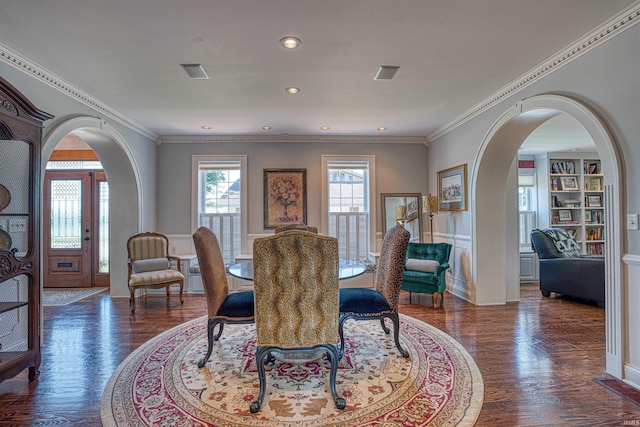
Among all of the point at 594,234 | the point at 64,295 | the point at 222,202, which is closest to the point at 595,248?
the point at 594,234

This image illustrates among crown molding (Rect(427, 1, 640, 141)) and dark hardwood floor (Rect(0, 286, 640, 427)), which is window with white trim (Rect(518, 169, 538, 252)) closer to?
dark hardwood floor (Rect(0, 286, 640, 427))

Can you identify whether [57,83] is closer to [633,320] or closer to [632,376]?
[633,320]

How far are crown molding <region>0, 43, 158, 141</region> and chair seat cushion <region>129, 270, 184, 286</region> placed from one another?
6.84 ft

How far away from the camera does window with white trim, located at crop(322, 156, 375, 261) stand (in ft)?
18.3

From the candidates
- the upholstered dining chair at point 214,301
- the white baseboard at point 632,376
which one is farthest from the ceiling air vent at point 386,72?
the white baseboard at point 632,376

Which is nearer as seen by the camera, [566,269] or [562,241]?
[566,269]

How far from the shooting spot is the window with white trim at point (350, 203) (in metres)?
5.57

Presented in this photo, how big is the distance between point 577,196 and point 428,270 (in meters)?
4.49

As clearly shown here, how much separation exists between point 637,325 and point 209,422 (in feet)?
9.55

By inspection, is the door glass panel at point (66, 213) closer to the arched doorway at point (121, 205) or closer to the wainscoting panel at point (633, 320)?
the arched doorway at point (121, 205)

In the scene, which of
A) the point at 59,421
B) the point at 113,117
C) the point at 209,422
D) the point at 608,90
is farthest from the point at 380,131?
the point at 59,421

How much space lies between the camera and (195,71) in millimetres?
2971

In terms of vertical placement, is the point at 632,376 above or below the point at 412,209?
below

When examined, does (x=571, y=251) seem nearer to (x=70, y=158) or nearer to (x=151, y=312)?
(x=151, y=312)
